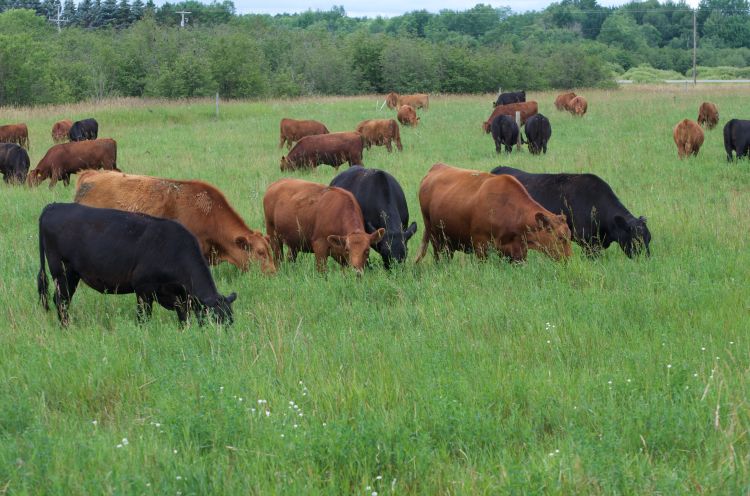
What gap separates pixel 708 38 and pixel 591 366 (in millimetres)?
120832

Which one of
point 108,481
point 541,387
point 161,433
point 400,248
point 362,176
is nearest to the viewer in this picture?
point 108,481

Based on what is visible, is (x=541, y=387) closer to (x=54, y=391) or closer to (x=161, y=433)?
(x=161, y=433)

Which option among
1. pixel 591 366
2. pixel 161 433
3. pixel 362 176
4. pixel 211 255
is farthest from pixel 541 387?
pixel 362 176

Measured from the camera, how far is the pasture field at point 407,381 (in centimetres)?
405

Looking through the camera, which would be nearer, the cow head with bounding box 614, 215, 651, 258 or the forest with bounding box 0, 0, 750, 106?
the cow head with bounding box 614, 215, 651, 258

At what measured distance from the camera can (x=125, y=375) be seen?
5742mm

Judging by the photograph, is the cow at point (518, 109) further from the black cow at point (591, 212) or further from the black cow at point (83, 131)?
the black cow at point (591, 212)

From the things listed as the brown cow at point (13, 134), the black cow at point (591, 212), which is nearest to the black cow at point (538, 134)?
the black cow at point (591, 212)

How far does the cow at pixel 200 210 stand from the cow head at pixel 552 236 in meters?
3.02

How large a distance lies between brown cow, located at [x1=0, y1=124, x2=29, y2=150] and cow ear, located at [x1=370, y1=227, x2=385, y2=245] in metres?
19.8

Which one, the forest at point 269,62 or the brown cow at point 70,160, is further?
the forest at point 269,62

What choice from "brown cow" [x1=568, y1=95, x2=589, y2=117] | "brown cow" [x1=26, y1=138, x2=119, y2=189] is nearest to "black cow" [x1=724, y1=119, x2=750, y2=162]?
"brown cow" [x1=26, y1=138, x2=119, y2=189]

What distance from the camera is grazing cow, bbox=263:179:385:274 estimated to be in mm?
9047

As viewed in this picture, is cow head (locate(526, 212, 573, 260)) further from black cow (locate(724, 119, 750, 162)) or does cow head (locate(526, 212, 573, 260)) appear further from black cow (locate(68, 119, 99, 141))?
black cow (locate(68, 119, 99, 141))
